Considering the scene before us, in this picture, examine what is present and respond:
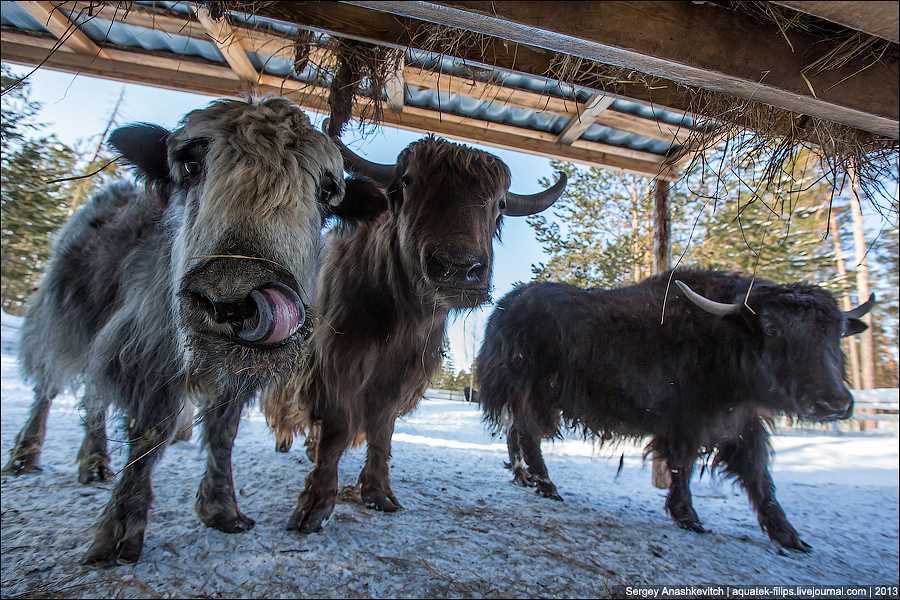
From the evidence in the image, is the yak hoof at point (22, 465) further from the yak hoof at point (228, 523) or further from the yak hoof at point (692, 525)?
the yak hoof at point (692, 525)

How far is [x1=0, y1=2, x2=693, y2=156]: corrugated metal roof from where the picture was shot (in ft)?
12.5

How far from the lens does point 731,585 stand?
3320 mm

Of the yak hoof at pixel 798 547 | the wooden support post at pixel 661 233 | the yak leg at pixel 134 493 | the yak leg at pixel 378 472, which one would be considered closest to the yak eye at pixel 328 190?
the yak leg at pixel 134 493

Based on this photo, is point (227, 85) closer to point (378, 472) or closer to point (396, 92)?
point (396, 92)

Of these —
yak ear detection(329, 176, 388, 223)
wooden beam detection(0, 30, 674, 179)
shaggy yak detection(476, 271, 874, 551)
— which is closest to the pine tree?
wooden beam detection(0, 30, 674, 179)

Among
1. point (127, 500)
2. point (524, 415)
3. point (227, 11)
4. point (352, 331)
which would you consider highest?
point (227, 11)

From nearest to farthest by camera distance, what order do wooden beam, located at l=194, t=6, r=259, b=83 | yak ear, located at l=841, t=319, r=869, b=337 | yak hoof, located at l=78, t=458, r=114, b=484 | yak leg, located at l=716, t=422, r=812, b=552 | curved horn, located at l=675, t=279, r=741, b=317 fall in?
1. wooden beam, located at l=194, t=6, r=259, b=83
2. yak hoof, located at l=78, t=458, r=114, b=484
3. yak leg, located at l=716, t=422, r=812, b=552
4. curved horn, located at l=675, t=279, r=741, b=317
5. yak ear, located at l=841, t=319, r=869, b=337

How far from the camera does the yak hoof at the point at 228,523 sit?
3170 millimetres

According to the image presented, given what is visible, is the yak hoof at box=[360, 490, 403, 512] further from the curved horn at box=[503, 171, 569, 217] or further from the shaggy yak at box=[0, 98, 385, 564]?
the curved horn at box=[503, 171, 569, 217]

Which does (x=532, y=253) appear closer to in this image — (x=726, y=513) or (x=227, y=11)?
(x=227, y=11)

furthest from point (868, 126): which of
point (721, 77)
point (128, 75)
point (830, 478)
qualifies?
point (830, 478)

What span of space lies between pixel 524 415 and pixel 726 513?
111 inches

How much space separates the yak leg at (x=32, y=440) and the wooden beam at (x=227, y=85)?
132 inches

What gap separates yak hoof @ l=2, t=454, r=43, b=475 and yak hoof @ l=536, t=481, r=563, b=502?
17.7ft
